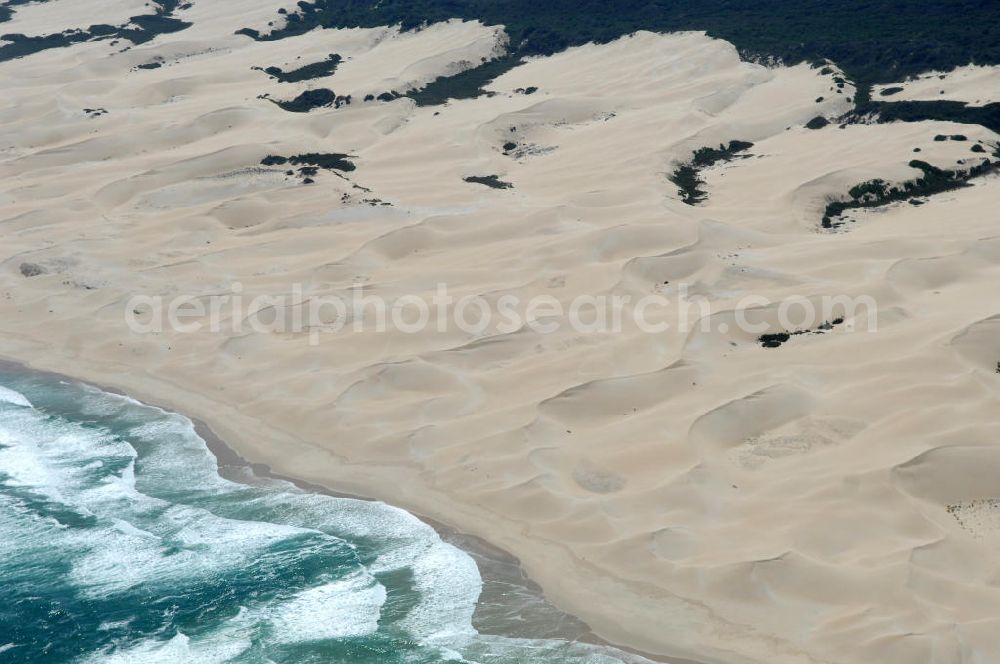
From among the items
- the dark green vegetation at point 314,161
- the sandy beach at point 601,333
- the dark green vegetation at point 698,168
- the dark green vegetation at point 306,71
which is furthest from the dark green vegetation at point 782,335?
the dark green vegetation at point 306,71

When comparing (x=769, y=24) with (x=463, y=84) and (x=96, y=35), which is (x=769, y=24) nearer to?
(x=463, y=84)

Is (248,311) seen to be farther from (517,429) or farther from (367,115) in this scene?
(367,115)

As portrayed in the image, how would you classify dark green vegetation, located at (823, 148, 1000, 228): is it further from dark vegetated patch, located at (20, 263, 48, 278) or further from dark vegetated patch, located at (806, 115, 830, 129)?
dark vegetated patch, located at (20, 263, 48, 278)

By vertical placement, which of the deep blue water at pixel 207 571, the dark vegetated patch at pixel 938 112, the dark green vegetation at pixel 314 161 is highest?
the dark vegetated patch at pixel 938 112

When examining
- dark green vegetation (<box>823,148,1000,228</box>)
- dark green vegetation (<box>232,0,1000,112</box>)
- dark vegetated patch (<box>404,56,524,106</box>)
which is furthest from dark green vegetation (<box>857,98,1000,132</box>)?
dark vegetated patch (<box>404,56,524,106</box>)

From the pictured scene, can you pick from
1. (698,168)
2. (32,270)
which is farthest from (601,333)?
(32,270)

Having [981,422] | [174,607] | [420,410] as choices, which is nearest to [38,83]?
[420,410]

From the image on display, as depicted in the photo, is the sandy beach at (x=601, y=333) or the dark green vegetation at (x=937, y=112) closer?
the sandy beach at (x=601, y=333)

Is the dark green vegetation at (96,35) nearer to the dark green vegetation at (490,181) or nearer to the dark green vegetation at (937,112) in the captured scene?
the dark green vegetation at (490,181)
